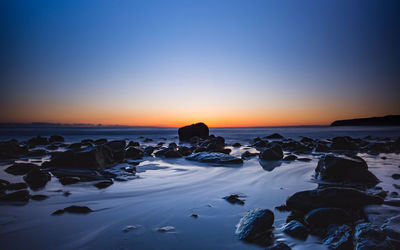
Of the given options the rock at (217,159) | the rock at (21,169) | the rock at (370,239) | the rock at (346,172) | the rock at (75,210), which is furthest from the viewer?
the rock at (217,159)

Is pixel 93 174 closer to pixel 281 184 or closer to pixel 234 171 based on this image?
pixel 234 171

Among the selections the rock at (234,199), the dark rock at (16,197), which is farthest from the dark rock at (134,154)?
the rock at (234,199)

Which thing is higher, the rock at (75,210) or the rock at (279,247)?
the rock at (279,247)

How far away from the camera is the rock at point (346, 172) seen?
3.75 metres

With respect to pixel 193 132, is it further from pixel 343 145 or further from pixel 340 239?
pixel 340 239

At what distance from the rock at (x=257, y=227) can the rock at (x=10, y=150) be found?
26.5 feet

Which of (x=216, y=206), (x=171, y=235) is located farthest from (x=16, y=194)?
(x=216, y=206)

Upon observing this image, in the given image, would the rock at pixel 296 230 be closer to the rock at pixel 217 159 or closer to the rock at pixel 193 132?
the rock at pixel 217 159

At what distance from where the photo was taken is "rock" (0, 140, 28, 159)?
6755 millimetres

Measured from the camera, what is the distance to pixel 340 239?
1707 millimetres

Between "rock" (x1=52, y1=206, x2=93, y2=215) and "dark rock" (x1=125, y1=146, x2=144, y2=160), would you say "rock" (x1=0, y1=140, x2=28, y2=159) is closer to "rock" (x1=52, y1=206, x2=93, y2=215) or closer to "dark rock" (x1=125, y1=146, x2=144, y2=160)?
"dark rock" (x1=125, y1=146, x2=144, y2=160)

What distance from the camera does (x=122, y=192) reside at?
10.3 feet

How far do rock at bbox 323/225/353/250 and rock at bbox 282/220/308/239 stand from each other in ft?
0.52

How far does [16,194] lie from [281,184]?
390 centimetres
